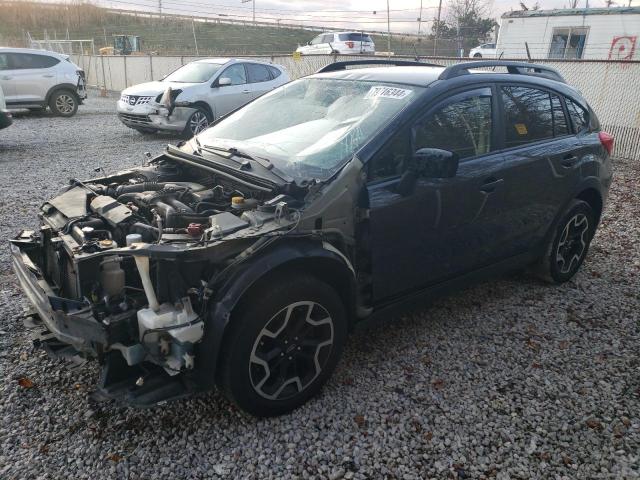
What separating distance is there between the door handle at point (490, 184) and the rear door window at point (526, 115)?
0.33m

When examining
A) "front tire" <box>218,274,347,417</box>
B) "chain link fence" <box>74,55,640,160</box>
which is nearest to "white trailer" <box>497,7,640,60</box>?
"chain link fence" <box>74,55,640,160</box>

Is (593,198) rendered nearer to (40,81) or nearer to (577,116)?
(577,116)

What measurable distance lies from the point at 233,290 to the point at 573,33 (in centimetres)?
2554

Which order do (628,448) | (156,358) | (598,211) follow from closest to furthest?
(156,358) → (628,448) → (598,211)

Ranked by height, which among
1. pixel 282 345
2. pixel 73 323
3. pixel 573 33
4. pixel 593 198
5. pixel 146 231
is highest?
pixel 573 33

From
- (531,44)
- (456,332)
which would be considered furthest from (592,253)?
(531,44)

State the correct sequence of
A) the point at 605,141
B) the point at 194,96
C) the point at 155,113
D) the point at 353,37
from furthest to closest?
the point at 353,37
the point at 194,96
the point at 155,113
the point at 605,141

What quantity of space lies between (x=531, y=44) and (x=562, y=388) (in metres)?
24.4

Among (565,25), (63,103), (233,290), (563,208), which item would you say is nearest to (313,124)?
(233,290)

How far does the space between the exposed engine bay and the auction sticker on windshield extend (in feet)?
3.54

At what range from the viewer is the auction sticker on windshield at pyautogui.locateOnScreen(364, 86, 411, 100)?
333cm

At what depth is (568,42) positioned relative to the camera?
76.0 ft

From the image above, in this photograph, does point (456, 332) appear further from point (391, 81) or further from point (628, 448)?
point (391, 81)

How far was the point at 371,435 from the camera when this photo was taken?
2.76 meters
